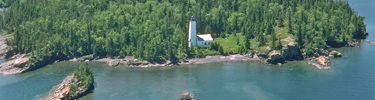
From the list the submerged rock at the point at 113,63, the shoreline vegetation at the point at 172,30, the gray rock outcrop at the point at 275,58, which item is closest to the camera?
the gray rock outcrop at the point at 275,58

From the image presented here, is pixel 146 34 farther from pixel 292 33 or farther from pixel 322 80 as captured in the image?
pixel 322 80

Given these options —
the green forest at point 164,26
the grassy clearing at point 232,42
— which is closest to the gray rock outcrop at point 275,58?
the green forest at point 164,26

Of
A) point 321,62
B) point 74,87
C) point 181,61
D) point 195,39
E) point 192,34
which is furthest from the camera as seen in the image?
point 195,39

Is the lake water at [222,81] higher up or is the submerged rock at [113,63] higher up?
the submerged rock at [113,63]

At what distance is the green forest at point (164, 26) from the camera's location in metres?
121

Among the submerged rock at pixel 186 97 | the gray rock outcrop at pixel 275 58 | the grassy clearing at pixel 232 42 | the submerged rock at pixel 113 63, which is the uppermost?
the grassy clearing at pixel 232 42

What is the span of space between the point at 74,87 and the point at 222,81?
28.0m

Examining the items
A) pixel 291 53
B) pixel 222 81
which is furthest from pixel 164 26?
pixel 291 53

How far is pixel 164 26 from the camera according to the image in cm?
Answer: 12731

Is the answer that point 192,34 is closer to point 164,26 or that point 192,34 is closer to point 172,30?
point 172,30

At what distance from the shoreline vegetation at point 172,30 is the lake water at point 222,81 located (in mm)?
4681

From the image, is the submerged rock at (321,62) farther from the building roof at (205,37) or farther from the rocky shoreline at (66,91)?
the rocky shoreline at (66,91)

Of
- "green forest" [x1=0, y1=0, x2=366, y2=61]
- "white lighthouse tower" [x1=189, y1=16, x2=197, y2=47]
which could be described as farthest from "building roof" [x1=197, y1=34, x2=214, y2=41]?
"green forest" [x1=0, y1=0, x2=366, y2=61]

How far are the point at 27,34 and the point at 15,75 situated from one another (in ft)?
72.4
